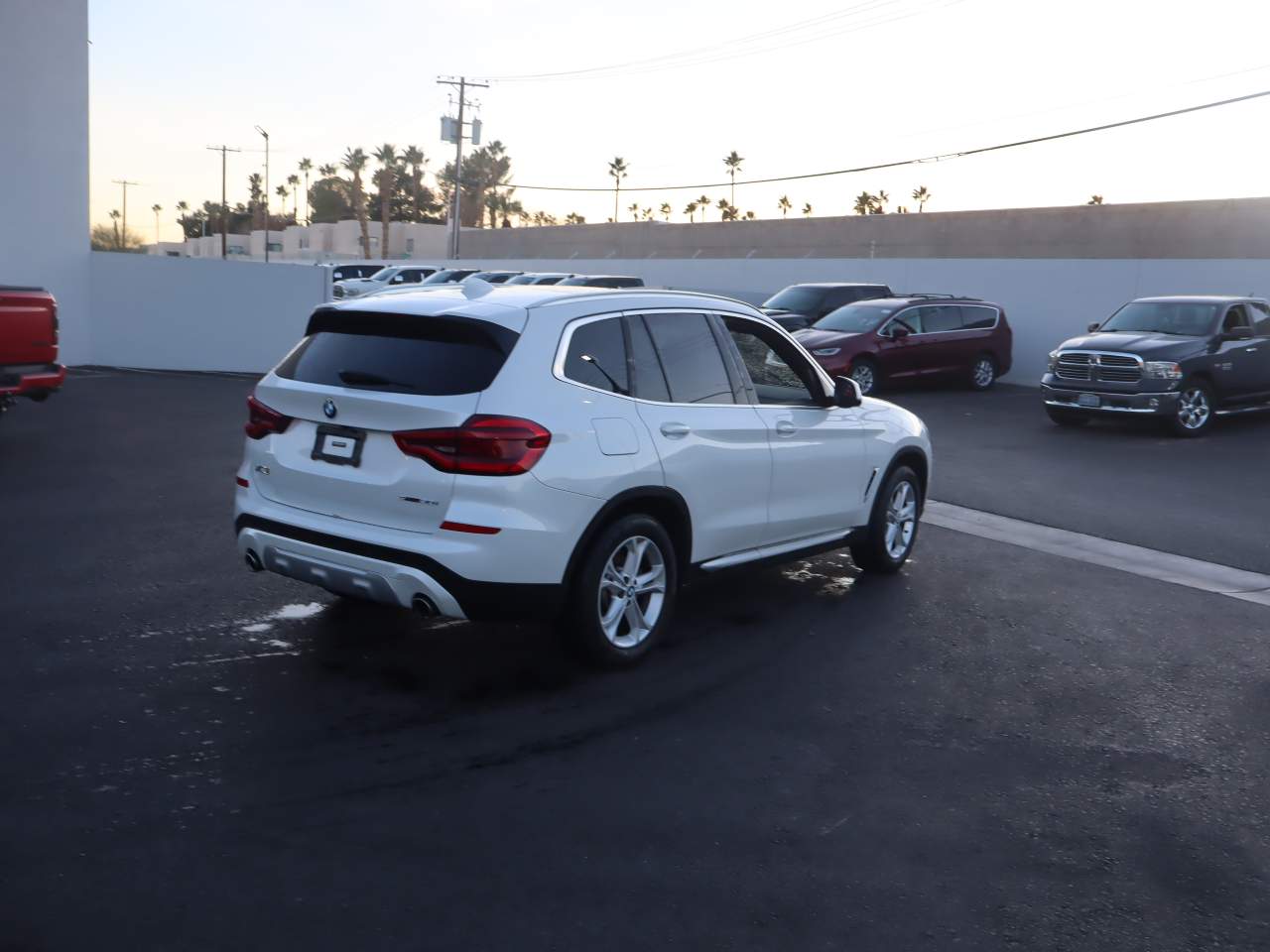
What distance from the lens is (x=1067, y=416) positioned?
1883 cm

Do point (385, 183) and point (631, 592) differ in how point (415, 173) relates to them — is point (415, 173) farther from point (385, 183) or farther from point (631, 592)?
point (631, 592)

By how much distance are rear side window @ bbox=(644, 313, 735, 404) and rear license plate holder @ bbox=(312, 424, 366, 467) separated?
1.68m

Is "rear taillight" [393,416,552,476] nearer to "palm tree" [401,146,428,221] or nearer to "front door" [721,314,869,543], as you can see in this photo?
"front door" [721,314,869,543]

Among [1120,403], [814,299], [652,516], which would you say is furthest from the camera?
[814,299]

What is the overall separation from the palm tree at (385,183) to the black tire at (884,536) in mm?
80198

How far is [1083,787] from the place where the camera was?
5129 millimetres

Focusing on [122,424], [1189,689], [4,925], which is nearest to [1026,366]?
[122,424]

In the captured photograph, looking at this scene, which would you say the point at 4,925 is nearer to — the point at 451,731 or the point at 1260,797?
the point at 451,731

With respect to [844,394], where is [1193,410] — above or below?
below

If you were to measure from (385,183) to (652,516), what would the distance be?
287 feet

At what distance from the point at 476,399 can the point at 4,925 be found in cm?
281

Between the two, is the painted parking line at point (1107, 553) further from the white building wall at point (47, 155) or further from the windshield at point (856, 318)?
the white building wall at point (47, 155)

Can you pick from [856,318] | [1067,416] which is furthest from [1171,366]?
[856,318]

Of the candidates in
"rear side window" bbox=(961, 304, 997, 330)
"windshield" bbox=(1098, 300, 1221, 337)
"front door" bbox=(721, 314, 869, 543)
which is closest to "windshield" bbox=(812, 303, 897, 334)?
"rear side window" bbox=(961, 304, 997, 330)
